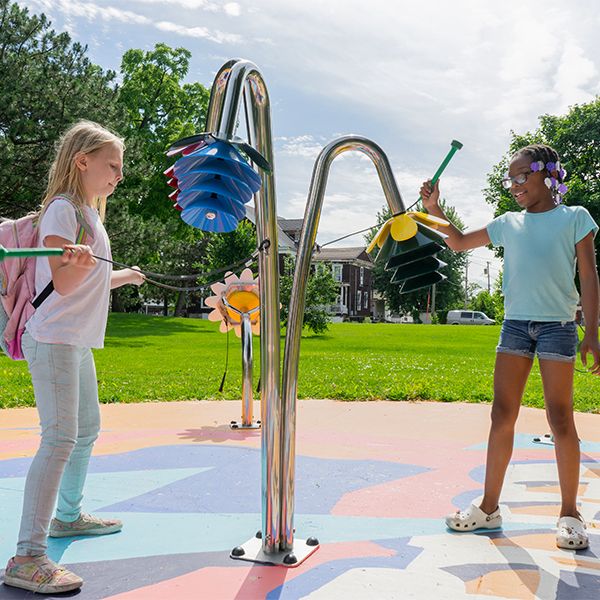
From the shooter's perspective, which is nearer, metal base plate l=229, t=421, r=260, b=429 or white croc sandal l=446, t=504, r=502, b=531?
white croc sandal l=446, t=504, r=502, b=531

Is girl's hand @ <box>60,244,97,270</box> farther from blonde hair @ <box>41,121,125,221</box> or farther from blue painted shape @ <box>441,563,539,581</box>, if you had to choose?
blue painted shape @ <box>441,563,539,581</box>

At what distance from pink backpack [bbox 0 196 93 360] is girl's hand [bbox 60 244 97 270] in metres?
0.24

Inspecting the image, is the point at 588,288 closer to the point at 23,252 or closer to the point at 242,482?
the point at 242,482

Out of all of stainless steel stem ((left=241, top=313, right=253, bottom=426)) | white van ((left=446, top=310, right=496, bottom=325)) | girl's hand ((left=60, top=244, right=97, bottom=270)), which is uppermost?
girl's hand ((left=60, top=244, right=97, bottom=270))

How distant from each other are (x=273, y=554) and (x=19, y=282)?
1.46 metres

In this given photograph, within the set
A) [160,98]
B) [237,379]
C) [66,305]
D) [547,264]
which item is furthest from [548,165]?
[160,98]

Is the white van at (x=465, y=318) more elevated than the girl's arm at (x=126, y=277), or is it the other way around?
the girl's arm at (x=126, y=277)

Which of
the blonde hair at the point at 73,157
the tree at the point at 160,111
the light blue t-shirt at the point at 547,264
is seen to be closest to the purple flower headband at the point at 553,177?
the light blue t-shirt at the point at 547,264

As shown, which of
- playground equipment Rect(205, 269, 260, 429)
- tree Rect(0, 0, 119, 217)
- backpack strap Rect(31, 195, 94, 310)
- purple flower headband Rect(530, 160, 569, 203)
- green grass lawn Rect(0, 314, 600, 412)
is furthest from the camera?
tree Rect(0, 0, 119, 217)

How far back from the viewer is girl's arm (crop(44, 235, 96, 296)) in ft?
7.66

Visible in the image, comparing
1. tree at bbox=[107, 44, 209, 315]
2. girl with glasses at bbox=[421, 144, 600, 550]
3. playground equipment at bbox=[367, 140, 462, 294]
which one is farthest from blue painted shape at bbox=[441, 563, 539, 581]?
tree at bbox=[107, 44, 209, 315]

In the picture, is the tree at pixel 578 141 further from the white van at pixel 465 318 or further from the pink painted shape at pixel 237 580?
the pink painted shape at pixel 237 580

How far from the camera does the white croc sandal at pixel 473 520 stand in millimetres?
2988

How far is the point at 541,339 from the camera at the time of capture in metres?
3.06
